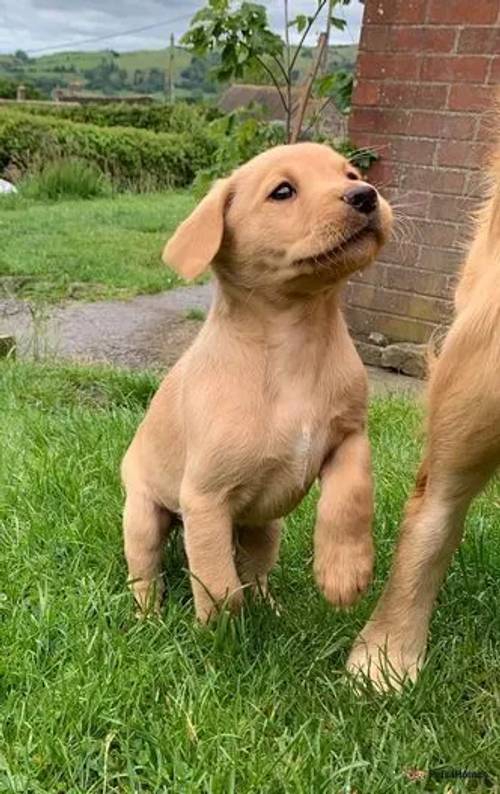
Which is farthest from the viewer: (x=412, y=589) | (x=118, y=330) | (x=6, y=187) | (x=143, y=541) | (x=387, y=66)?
(x=6, y=187)

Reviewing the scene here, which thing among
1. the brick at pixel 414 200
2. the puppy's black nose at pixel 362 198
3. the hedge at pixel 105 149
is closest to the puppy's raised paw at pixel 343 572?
→ the puppy's black nose at pixel 362 198

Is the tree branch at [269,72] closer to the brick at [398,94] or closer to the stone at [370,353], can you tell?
the brick at [398,94]

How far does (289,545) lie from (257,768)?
106 cm

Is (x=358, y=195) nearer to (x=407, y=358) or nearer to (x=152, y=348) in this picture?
(x=407, y=358)

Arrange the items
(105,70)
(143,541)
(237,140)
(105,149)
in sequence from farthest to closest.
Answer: (105,70)
(105,149)
(237,140)
(143,541)

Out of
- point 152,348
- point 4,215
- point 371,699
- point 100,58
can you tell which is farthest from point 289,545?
point 100,58

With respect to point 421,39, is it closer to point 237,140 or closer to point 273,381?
point 237,140

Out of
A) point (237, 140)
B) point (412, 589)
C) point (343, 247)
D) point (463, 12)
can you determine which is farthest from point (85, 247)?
point (343, 247)

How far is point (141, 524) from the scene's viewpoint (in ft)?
7.65

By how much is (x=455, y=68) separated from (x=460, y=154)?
0.43 m

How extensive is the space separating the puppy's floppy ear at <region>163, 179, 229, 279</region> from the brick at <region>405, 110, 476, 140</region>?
3.44 metres

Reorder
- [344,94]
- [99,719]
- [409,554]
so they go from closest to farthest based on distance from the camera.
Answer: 1. [99,719]
2. [409,554]
3. [344,94]

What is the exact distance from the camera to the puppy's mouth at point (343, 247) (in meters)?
1.76

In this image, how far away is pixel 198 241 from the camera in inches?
72.9
